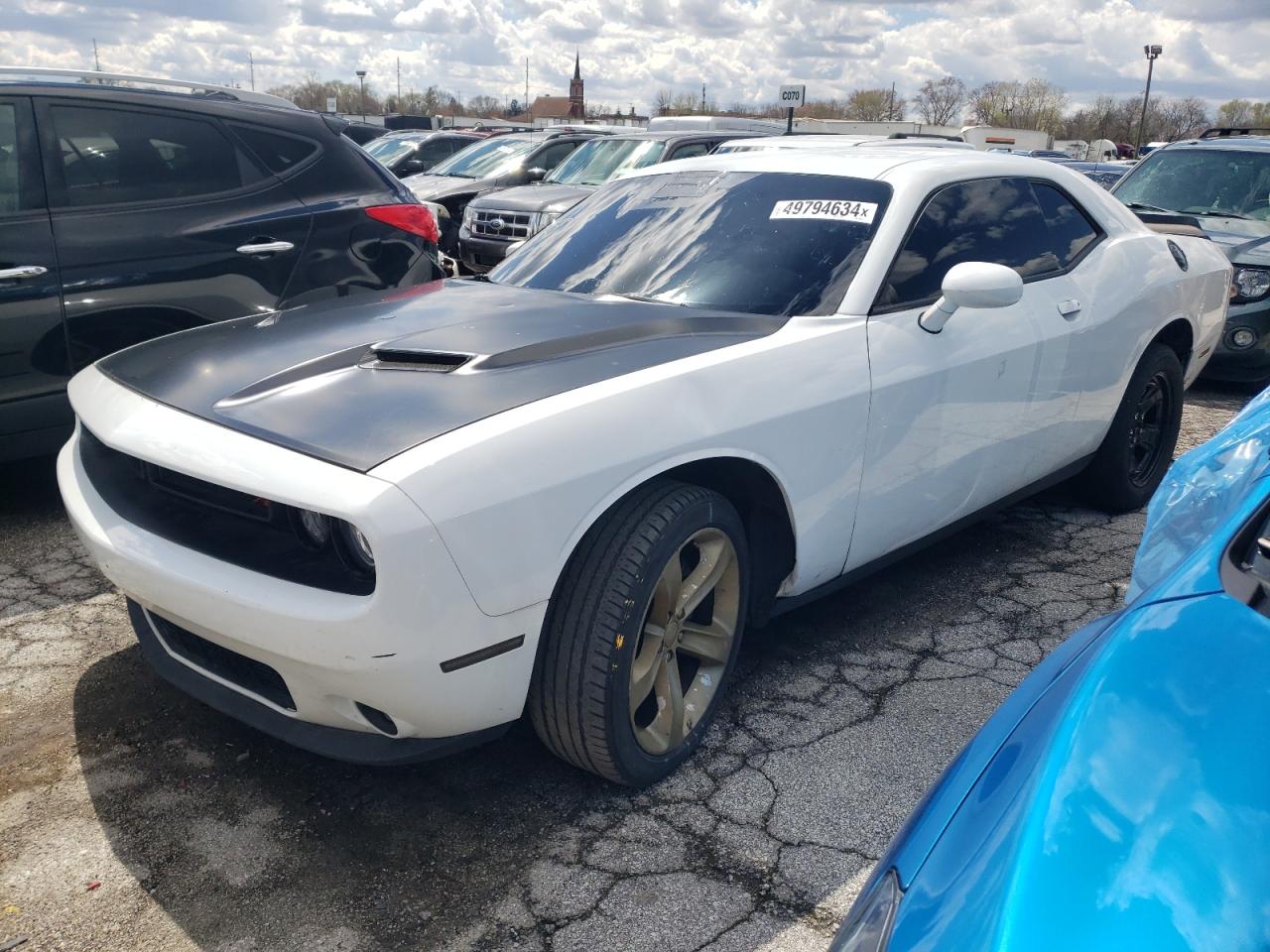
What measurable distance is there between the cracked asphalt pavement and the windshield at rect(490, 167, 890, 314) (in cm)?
115

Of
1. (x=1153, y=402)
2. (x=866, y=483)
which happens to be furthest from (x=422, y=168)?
(x=866, y=483)

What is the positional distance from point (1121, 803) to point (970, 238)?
2.69 meters

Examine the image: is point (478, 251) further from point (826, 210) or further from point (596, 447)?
point (596, 447)

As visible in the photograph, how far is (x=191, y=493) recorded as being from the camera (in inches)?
98.6

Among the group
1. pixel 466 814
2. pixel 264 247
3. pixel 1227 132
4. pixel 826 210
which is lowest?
pixel 466 814

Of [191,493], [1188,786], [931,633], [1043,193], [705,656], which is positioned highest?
[1043,193]

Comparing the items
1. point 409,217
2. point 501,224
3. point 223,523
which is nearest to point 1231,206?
point 501,224

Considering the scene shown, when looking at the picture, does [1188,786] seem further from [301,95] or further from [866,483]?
[301,95]

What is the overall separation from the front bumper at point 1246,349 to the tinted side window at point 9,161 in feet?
22.2

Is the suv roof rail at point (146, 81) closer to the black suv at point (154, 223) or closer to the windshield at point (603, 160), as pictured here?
the black suv at point (154, 223)

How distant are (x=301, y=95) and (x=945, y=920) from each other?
9044 cm

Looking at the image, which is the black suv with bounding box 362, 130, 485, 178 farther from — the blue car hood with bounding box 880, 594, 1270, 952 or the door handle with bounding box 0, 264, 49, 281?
the blue car hood with bounding box 880, 594, 1270, 952

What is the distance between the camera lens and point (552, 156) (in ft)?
42.2

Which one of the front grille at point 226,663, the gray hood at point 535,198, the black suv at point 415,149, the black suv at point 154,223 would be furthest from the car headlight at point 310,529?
the black suv at point 415,149
